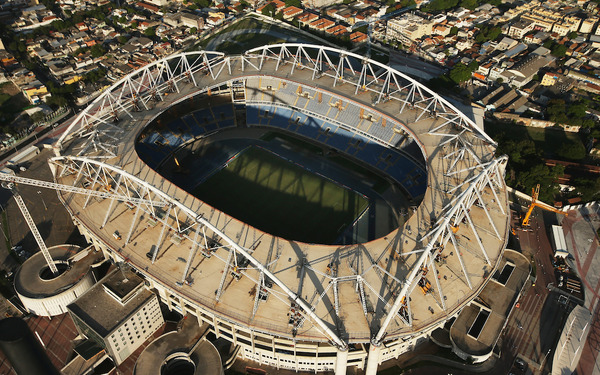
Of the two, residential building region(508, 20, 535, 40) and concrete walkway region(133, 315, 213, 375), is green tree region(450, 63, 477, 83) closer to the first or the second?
residential building region(508, 20, 535, 40)

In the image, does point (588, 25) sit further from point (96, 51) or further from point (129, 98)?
point (96, 51)

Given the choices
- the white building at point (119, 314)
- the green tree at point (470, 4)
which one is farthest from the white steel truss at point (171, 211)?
the green tree at point (470, 4)

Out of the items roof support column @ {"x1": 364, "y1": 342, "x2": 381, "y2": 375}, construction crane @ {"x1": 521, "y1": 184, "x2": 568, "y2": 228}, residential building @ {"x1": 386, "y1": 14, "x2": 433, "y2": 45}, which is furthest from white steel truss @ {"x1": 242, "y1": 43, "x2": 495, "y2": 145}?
residential building @ {"x1": 386, "y1": 14, "x2": 433, "y2": 45}

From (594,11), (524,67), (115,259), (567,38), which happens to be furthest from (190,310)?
(594,11)

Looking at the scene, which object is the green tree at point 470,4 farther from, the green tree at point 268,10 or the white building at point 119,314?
the white building at point 119,314

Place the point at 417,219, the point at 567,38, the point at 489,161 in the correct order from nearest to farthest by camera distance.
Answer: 1. the point at 417,219
2. the point at 489,161
3. the point at 567,38

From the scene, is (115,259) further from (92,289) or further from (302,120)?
(302,120)
